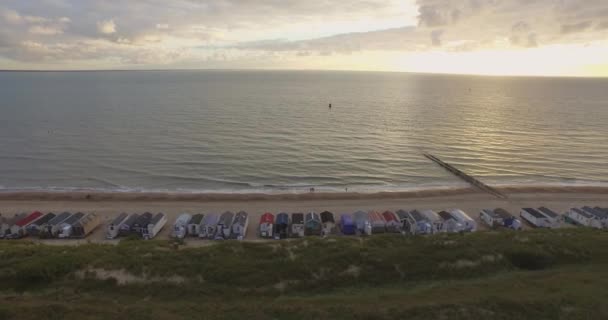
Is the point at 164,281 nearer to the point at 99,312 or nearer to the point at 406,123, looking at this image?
the point at 99,312

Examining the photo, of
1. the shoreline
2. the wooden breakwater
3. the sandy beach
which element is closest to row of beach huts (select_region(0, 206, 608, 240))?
the sandy beach

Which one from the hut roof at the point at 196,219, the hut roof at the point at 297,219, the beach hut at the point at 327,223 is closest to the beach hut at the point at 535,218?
the beach hut at the point at 327,223

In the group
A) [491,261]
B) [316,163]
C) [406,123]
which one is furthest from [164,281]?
[406,123]

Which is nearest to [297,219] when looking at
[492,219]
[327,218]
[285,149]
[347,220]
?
[327,218]

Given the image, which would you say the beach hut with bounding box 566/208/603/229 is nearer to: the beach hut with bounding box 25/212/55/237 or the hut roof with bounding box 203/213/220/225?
the hut roof with bounding box 203/213/220/225

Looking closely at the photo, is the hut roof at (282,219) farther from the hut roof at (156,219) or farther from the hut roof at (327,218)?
the hut roof at (156,219)

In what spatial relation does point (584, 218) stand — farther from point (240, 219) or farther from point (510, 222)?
point (240, 219)
